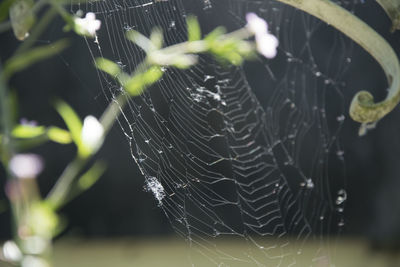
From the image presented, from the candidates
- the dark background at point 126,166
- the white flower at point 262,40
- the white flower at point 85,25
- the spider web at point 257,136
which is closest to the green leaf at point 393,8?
the white flower at point 85,25

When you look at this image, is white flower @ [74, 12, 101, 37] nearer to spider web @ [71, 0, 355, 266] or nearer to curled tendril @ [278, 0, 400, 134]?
curled tendril @ [278, 0, 400, 134]

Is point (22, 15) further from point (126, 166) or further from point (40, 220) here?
point (126, 166)

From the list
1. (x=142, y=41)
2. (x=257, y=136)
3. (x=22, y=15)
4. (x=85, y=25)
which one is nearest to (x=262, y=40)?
(x=142, y=41)

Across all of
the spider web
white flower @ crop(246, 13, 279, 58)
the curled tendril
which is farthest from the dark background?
the curled tendril

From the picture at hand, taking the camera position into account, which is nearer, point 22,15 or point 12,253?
point 12,253

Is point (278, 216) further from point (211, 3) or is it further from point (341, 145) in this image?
point (211, 3)

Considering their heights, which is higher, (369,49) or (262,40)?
(262,40)

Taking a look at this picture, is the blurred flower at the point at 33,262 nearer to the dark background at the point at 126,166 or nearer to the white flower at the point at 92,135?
the white flower at the point at 92,135
